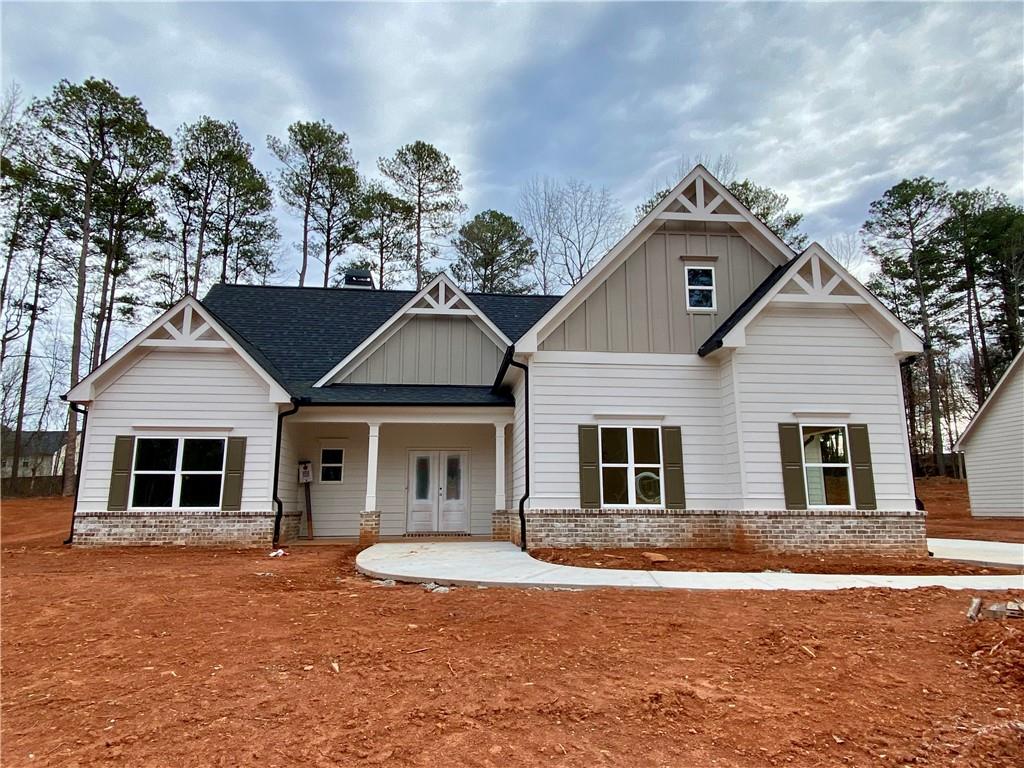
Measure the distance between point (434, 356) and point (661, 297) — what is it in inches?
220

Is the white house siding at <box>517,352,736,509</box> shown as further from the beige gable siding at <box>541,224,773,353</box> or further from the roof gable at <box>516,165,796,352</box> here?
the roof gable at <box>516,165,796,352</box>

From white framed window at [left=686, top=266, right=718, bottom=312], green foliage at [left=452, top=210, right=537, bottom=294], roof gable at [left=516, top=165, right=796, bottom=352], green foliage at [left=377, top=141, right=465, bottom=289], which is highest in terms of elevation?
green foliage at [left=377, top=141, right=465, bottom=289]

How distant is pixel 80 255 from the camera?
72.9 feet

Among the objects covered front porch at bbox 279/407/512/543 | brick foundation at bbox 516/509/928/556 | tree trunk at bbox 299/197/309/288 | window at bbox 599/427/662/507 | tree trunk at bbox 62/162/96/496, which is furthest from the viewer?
tree trunk at bbox 299/197/309/288

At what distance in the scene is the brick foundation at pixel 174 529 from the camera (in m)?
10.8

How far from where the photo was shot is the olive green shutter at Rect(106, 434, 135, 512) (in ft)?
35.7

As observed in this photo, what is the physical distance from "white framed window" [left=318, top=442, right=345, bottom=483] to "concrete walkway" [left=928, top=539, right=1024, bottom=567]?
39.4 feet

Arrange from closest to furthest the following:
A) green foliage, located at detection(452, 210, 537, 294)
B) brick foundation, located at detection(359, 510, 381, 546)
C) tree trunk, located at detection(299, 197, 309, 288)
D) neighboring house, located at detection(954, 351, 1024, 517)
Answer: brick foundation, located at detection(359, 510, 381, 546) < neighboring house, located at detection(954, 351, 1024, 517) < tree trunk, located at detection(299, 197, 309, 288) < green foliage, located at detection(452, 210, 537, 294)

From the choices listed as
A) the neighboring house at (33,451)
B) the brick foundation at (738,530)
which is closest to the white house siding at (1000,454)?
the brick foundation at (738,530)

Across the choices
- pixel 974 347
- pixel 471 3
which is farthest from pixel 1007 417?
pixel 471 3

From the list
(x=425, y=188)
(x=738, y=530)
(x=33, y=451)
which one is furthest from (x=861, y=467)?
(x=33, y=451)

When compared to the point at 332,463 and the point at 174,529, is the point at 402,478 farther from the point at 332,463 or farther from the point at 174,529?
the point at 174,529

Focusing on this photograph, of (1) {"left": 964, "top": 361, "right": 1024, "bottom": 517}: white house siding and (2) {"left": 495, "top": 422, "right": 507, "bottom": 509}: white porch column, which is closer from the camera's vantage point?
(2) {"left": 495, "top": 422, "right": 507, "bottom": 509}: white porch column

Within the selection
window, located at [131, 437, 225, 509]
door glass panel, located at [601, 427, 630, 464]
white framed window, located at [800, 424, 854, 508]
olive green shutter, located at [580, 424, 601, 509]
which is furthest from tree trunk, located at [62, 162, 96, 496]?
white framed window, located at [800, 424, 854, 508]
